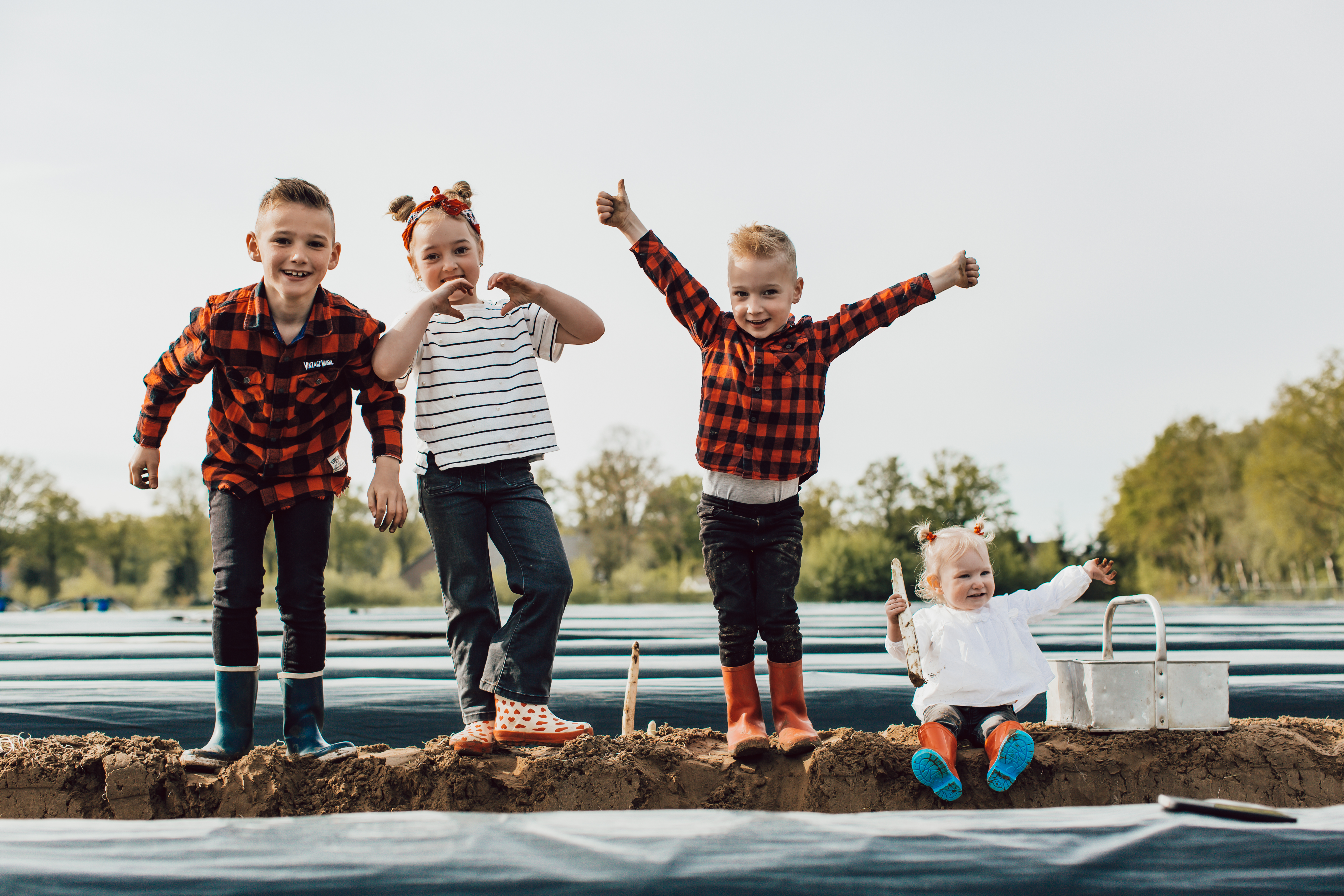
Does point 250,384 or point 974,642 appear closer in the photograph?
point 250,384

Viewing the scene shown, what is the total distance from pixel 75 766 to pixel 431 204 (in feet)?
7.33

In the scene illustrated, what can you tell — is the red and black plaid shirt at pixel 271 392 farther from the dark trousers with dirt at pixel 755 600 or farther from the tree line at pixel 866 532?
the tree line at pixel 866 532

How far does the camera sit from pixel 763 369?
3633 mm

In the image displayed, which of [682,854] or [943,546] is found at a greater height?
[943,546]

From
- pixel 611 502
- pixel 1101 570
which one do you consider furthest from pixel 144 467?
pixel 611 502

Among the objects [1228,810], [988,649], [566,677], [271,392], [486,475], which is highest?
[271,392]

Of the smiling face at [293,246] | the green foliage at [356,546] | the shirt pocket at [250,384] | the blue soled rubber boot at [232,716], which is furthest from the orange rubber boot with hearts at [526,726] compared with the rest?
the green foliage at [356,546]

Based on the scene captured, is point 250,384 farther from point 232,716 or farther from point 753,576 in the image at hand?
point 753,576

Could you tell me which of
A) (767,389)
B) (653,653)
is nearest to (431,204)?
(767,389)

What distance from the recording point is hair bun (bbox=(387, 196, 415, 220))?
12.1 ft

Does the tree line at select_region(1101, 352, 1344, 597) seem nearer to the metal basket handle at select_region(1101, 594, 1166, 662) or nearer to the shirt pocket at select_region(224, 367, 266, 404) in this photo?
the metal basket handle at select_region(1101, 594, 1166, 662)

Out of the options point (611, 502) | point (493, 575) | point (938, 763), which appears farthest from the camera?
point (611, 502)

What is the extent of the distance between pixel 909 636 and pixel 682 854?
1.30 metres

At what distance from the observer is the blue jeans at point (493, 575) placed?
3402mm
